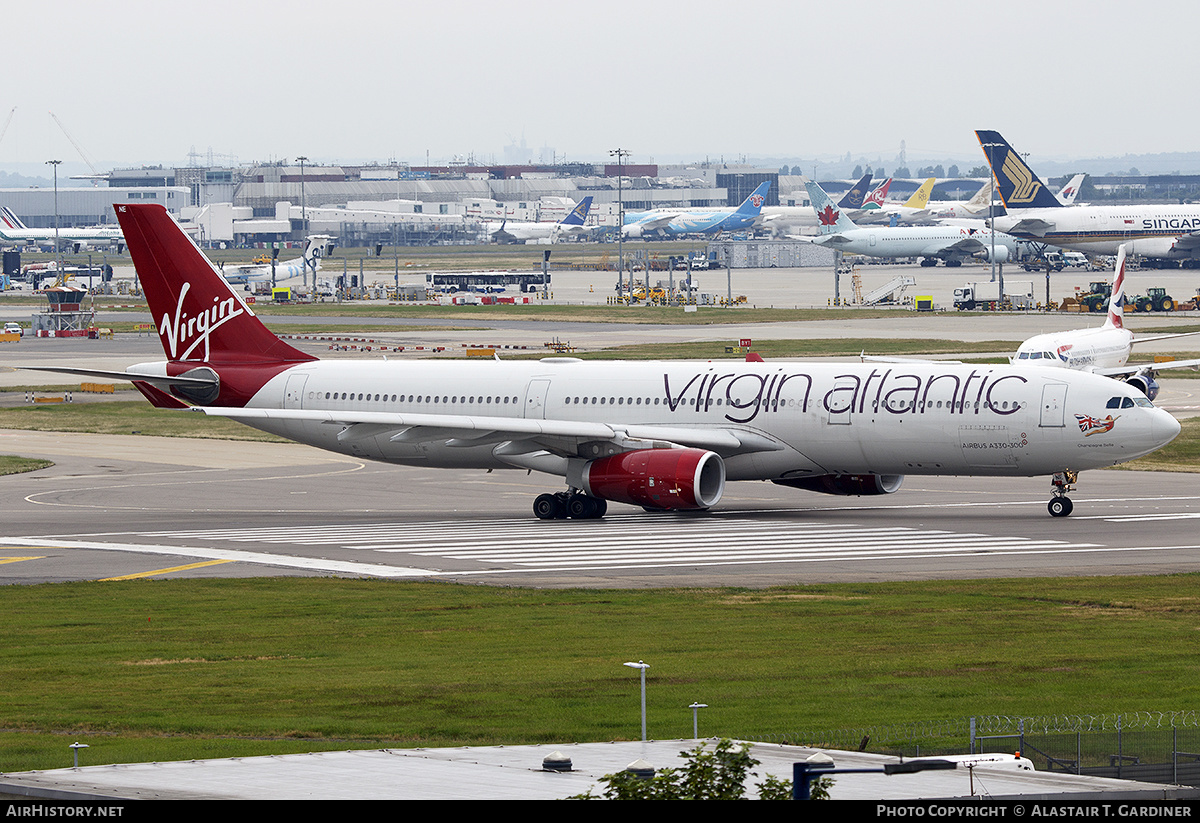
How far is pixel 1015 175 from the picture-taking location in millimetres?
187250

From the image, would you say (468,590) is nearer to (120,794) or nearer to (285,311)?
(120,794)

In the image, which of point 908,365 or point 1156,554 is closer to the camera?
point 1156,554

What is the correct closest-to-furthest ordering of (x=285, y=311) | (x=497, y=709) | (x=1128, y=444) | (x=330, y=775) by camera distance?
(x=330, y=775) → (x=497, y=709) → (x=1128, y=444) → (x=285, y=311)

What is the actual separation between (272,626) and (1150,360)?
256ft

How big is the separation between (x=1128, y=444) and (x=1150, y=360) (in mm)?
56662

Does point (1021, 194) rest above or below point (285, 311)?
above

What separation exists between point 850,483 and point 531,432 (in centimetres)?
1023

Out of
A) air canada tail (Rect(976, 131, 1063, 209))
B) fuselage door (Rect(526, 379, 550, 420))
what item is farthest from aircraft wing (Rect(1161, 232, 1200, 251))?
fuselage door (Rect(526, 379, 550, 420))

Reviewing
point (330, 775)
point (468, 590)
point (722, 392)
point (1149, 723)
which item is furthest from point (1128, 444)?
point (330, 775)

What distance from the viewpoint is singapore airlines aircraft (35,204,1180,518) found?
1868 inches

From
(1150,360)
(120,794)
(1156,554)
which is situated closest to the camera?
(120,794)

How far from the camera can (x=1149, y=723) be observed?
23.1 meters

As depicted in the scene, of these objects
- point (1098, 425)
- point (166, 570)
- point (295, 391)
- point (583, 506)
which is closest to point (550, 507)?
point (583, 506)

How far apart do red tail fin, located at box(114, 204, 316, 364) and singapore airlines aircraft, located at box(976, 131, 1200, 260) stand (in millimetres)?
138289
